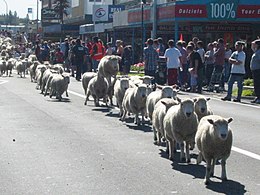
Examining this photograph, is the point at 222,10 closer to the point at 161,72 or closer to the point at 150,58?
the point at 161,72

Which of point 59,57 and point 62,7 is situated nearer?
point 59,57

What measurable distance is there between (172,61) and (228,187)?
1517 centimetres

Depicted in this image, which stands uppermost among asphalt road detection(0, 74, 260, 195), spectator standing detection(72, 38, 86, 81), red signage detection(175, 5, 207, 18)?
red signage detection(175, 5, 207, 18)

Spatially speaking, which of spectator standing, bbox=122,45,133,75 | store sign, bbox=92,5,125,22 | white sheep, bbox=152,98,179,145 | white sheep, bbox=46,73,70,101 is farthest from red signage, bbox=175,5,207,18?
store sign, bbox=92,5,125,22

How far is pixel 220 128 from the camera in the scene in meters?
8.76

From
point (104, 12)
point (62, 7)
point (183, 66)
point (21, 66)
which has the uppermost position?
point (62, 7)

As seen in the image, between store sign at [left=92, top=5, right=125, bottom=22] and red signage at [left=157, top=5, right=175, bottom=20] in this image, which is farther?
store sign at [left=92, top=5, right=125, bottom=22]

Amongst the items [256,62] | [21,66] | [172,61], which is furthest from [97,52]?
[256,62]

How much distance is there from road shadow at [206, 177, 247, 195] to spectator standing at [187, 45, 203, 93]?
14233mm

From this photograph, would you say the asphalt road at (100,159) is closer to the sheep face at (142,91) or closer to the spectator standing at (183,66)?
the sheep face at (142,91)

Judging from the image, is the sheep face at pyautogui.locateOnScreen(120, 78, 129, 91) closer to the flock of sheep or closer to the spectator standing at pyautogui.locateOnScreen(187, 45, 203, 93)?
the flock of sheep

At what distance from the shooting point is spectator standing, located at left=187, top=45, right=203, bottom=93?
23.1m

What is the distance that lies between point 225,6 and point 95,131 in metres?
20.9

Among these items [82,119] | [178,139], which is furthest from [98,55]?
[178,139]
